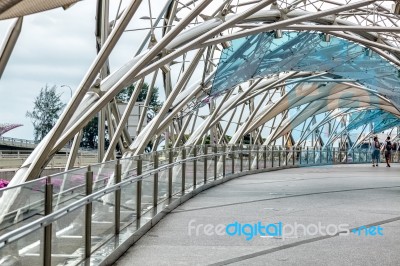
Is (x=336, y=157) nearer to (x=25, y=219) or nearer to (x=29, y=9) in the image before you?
(x=29, y=9)

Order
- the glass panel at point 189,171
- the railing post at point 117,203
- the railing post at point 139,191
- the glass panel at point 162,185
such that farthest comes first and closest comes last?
the glass panel at point 189,171, the glass panel at point 162,185, the railing post at point 139,191, the railing post at point 117,203

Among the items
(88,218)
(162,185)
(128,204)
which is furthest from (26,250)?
(162,185)

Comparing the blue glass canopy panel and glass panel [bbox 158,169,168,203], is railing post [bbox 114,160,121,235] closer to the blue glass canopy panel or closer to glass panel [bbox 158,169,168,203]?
glass panel [bbox 158,169,168,203]

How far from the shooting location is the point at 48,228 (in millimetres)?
6949

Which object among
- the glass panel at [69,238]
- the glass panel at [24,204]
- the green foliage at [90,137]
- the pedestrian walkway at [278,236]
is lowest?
the pedestrian walkway at [278,236]

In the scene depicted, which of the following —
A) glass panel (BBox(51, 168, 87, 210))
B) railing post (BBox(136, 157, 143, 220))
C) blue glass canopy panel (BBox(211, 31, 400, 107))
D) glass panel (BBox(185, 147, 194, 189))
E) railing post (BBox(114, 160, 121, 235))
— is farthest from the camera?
blue glass canopy panel (BBox(211, 31, 400, 107))

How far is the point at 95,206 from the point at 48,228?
2.40 meters

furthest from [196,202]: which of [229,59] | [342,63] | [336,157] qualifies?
[336,157]

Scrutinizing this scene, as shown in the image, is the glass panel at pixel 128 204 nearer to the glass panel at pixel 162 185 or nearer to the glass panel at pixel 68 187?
the glass panel at pixel 68 187

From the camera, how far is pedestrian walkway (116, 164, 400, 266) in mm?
Answer: 9680

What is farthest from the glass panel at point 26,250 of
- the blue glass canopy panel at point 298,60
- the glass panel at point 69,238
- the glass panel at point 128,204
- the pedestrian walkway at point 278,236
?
the blue glass canopy panel at point 298,60

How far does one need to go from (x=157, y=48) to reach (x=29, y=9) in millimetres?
11028

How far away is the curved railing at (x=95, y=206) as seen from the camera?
6.47 metres

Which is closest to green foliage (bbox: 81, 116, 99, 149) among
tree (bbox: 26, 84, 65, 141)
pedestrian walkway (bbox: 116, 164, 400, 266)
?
tree (bbox: 26, 84, 65, 141)
